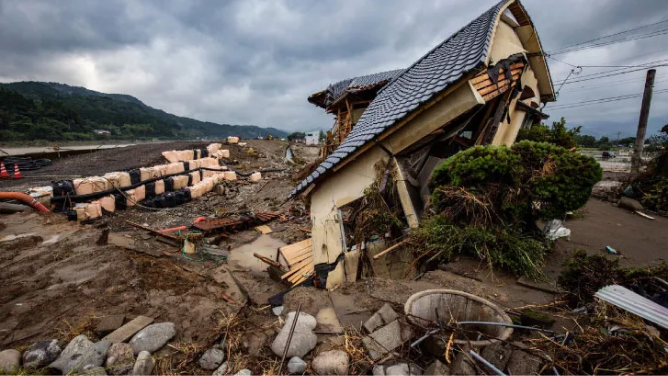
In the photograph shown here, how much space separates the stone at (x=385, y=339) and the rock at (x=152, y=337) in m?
2.55

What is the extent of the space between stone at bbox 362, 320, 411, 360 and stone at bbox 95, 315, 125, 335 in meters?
3.42

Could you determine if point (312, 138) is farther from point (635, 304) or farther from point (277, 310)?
point (635, 304)

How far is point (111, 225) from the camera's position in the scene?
37.5ft

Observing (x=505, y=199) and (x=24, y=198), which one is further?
(x=24, y=198)

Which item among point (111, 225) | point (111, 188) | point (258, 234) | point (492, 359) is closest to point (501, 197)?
point (492, 359)

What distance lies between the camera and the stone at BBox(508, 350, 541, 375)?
2164mm

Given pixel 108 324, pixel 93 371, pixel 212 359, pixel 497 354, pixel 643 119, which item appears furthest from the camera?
pixel 643 119

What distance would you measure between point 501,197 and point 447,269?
1545 mm

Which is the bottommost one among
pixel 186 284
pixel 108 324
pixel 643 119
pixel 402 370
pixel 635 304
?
pixel 186 284

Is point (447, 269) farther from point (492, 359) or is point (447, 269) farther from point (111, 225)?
point (111, 225)

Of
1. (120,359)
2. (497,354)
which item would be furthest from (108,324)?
(497,354)

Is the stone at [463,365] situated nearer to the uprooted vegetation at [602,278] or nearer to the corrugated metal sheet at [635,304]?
the corrugated metal sheet at [635,304]

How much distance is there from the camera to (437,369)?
2.26 m

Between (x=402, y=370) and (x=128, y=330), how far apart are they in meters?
3.51
